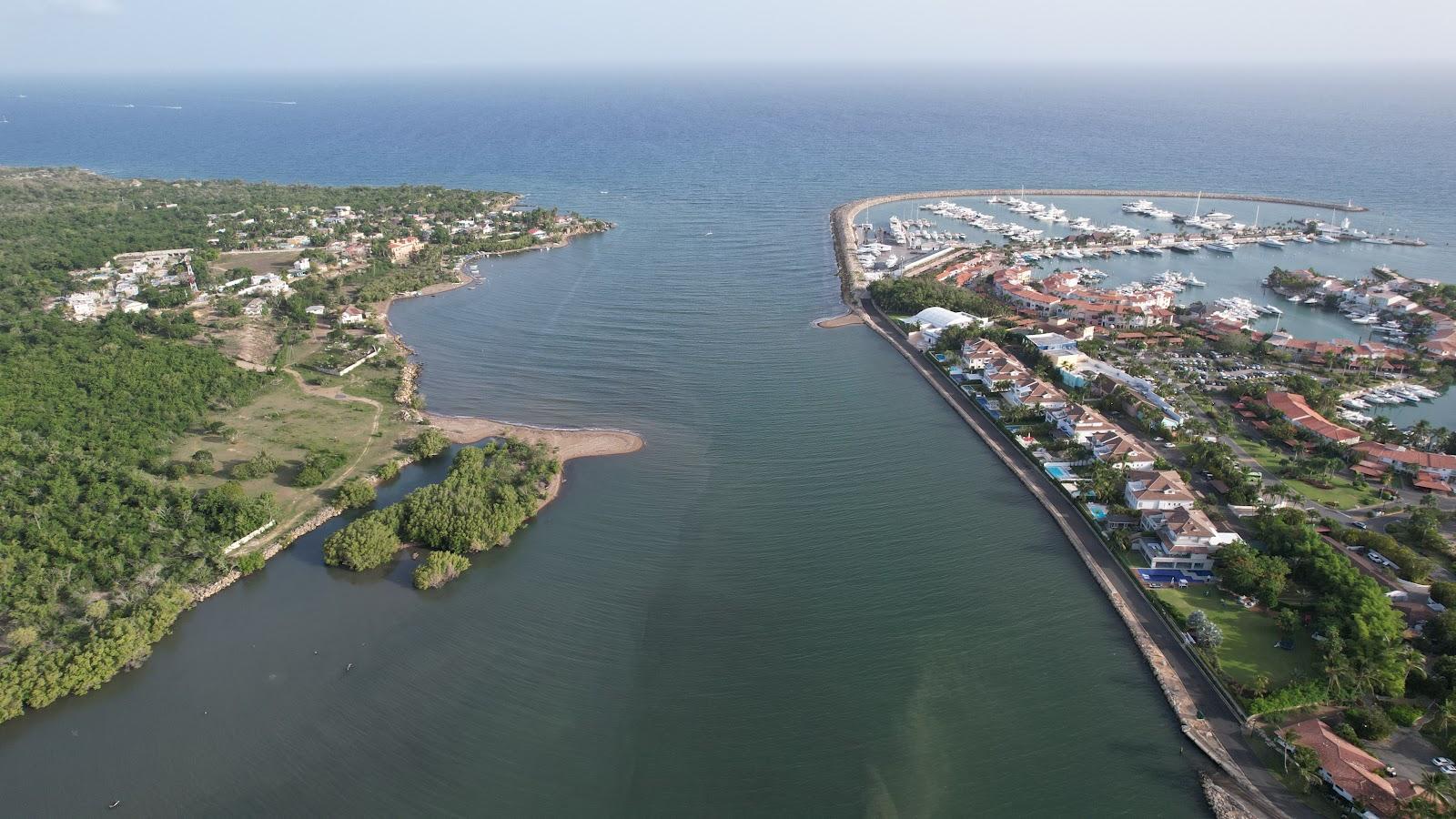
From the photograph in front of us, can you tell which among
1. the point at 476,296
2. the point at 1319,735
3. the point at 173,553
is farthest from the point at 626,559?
the point at 476,296

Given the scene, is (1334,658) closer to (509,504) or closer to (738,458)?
(738,458)

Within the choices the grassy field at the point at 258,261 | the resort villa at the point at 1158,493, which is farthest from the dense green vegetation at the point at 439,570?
the grassy field at the point at 258,261

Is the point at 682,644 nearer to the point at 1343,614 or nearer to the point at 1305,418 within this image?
the point at 1343,614

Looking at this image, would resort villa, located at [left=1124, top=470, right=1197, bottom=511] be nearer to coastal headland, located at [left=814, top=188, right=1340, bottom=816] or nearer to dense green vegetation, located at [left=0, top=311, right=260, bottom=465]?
coastal headland, located at [left=814, top=188, right=1340, bottom=816]

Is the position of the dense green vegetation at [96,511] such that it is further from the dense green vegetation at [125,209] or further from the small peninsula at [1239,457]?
the small peninsula at [1239,457]

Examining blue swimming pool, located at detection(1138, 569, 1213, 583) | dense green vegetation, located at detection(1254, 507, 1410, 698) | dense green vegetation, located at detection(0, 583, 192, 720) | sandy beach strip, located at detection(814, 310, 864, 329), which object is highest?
sandy beach strip, located at detection(814, 310, 864, 329)

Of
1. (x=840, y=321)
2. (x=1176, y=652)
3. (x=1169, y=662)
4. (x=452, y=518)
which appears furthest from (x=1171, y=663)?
(x=840, y=321)

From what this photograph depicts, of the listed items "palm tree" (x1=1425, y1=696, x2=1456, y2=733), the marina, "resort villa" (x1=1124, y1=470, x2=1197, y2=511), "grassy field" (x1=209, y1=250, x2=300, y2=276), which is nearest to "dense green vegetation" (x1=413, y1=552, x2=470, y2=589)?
"resort villa" (x1=1124, y1=470, x2=1197, y2=511)
